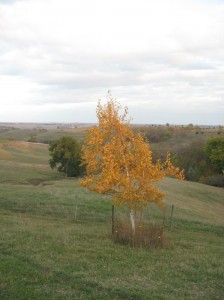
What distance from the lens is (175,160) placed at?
82.1 metres

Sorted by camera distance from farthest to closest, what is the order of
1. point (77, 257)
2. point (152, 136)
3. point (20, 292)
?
point (152, 136) → point (77, 257) → point (20, 292)

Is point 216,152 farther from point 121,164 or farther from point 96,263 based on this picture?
point 96,263

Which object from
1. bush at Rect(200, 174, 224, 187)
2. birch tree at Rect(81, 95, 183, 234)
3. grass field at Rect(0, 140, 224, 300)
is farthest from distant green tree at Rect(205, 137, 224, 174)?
birch tree at Rect(81, 95, 183, 234)

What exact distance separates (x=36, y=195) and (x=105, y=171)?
16.5 meters

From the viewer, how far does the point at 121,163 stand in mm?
17938

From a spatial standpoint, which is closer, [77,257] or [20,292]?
[20,292]

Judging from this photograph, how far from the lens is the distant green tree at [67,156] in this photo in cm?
6850

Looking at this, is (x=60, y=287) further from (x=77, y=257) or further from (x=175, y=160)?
(x=175, y=160)

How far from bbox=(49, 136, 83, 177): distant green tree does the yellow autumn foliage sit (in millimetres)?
49721

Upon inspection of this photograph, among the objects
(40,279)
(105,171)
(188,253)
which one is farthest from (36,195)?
(40,279)

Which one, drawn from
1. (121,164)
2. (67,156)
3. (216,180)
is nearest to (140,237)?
(121,164)

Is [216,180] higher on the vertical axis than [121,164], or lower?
lower

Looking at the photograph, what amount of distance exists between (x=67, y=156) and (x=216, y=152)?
26.8 metres

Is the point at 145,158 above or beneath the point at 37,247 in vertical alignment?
above
